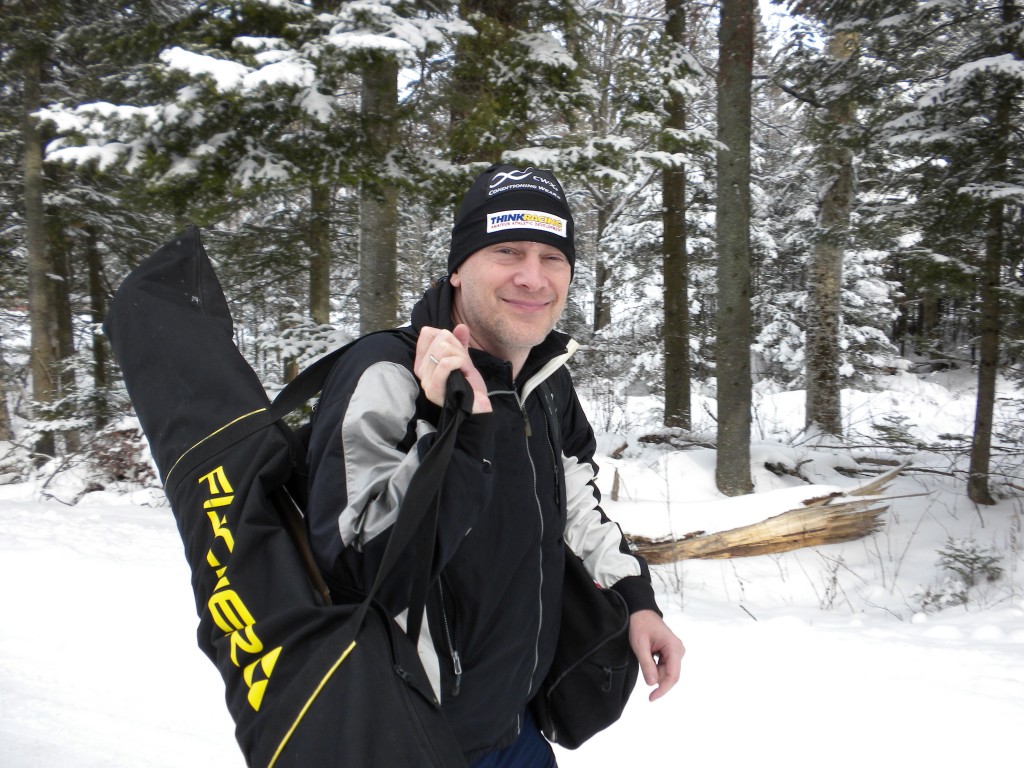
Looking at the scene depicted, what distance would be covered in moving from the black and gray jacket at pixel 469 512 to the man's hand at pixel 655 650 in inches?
2.1

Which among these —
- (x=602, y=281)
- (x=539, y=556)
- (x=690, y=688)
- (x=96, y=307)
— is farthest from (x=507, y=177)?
(x=602, y=281)

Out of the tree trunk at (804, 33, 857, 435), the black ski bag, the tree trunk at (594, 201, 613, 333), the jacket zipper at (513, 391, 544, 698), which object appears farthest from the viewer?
the tree trunk at (594, 201, 613, 333)

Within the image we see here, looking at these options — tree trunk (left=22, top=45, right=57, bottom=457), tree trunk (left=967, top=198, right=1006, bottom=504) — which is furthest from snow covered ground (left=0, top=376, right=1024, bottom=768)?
tree trunk (left=22, top=45, right=57, bottom=457)

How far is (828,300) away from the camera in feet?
37.6

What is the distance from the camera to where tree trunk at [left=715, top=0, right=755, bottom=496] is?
753cm

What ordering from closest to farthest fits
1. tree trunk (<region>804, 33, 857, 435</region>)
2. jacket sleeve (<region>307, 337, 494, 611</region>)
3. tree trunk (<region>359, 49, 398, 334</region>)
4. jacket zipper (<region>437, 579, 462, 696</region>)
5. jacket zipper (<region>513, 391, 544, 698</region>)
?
jacket sleeve (<region>307, 337, 494, 611</region>)
jacket zipper (<region>437, 579, 462, 696</region>)
jacket zipper (<region>513, 391, 544, 698</region>)
tree trunk (<region>359, 49, 398, 334</region>)
tree trunk (<region>804, 33, 857, 435</region>)

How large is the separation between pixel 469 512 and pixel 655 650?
94 cm

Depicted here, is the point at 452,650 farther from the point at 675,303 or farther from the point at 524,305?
the point at 675,303

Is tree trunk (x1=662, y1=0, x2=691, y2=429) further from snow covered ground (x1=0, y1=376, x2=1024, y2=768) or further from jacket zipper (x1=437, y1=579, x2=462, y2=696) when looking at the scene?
jacket zipper (x1=437, y1=579, x2=462, y2=696)

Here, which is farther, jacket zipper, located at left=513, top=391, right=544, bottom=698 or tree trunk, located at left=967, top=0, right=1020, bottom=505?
tree trunk, located at left=967, top=0, right=1020, bottom=505

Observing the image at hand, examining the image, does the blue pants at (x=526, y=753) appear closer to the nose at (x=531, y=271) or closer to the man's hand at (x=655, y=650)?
the man's hand at (x=655, y=650)

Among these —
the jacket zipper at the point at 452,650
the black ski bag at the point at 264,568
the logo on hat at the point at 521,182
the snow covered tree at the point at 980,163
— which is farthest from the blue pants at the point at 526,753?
the snow covered tree at the point at 980,163

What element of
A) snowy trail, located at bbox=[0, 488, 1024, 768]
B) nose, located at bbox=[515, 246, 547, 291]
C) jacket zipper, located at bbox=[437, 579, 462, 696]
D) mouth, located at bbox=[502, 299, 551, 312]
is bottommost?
snowy trail, located at bbox=[0, 488, 1024, 768]

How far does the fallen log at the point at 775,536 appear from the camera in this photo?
6.43 m
